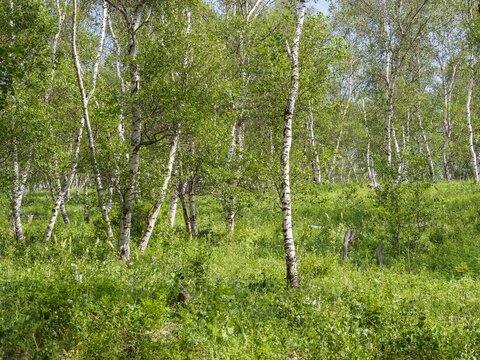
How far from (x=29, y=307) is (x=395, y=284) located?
764cm

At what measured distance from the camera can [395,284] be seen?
7488mm

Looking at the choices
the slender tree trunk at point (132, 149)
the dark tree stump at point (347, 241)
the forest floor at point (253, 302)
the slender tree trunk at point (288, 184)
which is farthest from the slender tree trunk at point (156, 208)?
the dark tree stump at point (347, 241)

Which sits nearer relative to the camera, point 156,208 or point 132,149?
point 132,149

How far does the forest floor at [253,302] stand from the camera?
167 inches

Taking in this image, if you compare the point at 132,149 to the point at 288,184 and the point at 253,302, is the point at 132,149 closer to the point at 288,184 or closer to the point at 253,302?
the point at 288,184

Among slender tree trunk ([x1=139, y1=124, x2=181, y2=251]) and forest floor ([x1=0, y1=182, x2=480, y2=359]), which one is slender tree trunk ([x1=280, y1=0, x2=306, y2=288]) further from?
slender tree trunk ([x1=139, y1=124, x2=181, y2=251])

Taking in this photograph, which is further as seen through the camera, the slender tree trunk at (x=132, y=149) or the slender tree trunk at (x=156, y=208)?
the slender tree trunk at (x=156, y=208)

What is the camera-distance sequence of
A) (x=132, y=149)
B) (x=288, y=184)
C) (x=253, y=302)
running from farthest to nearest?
1. (x=132, y=149)
2. (x=288, y=184)
3. (x=253, y=302)

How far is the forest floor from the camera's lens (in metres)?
4.25

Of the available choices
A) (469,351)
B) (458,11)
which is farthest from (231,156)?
(458,11)

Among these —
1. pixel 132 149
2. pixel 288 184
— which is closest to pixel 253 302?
pixel 288 184

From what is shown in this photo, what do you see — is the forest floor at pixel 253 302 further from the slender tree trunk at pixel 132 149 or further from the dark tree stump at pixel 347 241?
the slender tree trunk at pixel 132 149

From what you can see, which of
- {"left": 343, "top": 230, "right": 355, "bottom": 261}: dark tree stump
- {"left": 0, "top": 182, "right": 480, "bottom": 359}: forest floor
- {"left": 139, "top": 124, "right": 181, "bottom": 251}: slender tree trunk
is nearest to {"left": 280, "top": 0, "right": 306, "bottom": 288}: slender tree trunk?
{"left": 0, "top": 182, "right": 480, "bottom": 359}: forest floor

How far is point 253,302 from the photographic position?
630 cm
